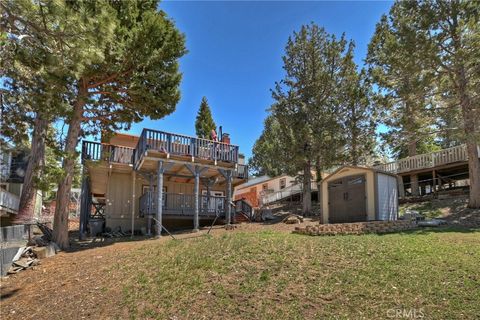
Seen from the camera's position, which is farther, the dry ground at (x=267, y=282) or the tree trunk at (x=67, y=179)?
the tree trunk at (x=67, y=179)

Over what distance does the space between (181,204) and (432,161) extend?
1420 cm

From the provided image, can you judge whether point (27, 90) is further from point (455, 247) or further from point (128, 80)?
point (455, 247)

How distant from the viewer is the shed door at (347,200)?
511 inches

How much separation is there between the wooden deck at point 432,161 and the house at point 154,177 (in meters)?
11.0

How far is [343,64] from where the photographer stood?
19531mm

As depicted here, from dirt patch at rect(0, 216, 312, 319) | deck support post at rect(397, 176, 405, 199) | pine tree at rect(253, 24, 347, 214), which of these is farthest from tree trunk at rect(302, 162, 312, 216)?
dirt patch at rect(0, 216, 312, 319)

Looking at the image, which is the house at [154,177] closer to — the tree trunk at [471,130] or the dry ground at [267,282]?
the dry ground at [267,282]

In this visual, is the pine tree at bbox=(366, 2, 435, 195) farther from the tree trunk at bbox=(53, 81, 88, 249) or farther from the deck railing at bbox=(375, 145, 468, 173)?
the tree trunk at bbox=(53, 81, 88, 249)

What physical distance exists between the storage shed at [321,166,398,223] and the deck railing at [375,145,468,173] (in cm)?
753

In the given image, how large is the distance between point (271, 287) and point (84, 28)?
5.98 meters

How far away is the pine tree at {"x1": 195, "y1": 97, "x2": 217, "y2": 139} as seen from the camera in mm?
30559

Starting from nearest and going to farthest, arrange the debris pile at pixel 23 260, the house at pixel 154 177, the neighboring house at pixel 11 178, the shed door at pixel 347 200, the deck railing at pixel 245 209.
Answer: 1. the debris pile at pixel 23 260
2. the shed door at pixel 347 200
3. the house at pixel 154 177
4. the deck railing at pixel 245 209
5. the neighboring house at pixel 11 178

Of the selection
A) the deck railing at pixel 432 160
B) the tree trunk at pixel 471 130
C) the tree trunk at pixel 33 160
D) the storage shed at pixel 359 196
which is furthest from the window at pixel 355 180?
the tree trunk at pixel 33 160

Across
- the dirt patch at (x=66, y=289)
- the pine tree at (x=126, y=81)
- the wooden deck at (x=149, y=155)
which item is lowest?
the dirt patch at (x=66, y=289)
